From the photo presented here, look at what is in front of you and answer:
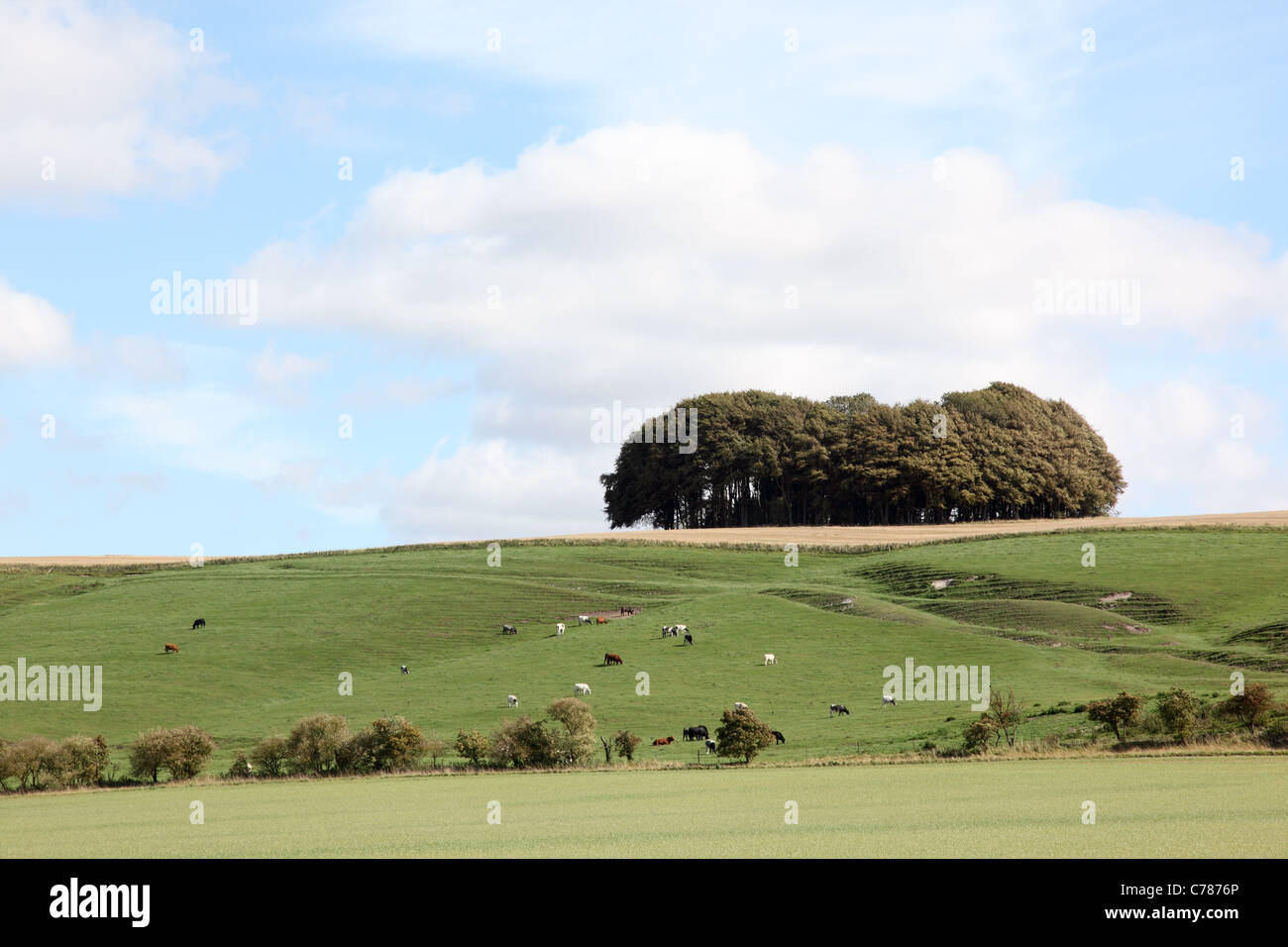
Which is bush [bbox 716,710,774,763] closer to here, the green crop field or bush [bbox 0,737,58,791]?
the green crop field

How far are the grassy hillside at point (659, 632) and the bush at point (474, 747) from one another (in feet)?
21.6

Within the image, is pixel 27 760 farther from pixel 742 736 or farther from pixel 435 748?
pixel 742 736

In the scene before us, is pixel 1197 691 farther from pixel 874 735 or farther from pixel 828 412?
pixel 828 412

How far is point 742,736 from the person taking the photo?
4778cm

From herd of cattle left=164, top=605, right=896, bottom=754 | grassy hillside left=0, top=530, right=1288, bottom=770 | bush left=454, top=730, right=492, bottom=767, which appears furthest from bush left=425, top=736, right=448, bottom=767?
herd of cattle left=164, top=605, right=896, bottom=754

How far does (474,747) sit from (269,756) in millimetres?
8877

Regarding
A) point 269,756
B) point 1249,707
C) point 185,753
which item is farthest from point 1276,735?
point 185,753

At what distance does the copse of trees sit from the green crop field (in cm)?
8876

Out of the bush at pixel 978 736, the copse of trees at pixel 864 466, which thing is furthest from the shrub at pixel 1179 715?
the copse of trees at pixel 864 466

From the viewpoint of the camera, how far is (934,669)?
208ft

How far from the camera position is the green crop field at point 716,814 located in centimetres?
2380

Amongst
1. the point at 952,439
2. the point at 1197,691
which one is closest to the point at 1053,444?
the point at 952,439

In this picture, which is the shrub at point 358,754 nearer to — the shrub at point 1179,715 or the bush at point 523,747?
the bush at point 523,747
